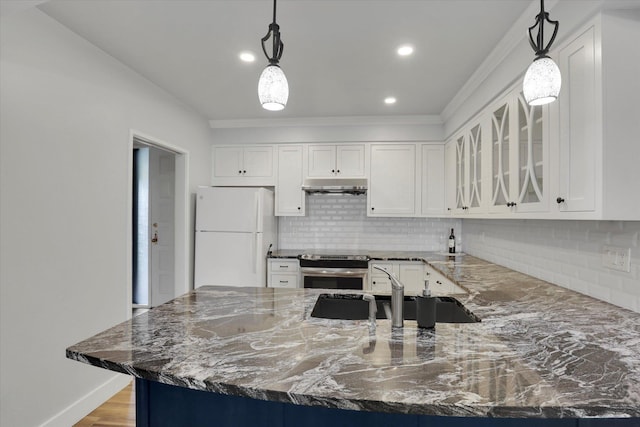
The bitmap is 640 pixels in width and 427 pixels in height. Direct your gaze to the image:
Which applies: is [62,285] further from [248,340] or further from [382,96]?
[382,96]

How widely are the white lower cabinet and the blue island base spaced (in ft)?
9.03

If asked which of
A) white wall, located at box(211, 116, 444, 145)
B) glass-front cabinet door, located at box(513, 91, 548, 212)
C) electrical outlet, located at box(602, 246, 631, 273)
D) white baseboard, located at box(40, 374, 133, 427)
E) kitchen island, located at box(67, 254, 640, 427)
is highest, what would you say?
white wall, located at box(211, 116, 444, 145)

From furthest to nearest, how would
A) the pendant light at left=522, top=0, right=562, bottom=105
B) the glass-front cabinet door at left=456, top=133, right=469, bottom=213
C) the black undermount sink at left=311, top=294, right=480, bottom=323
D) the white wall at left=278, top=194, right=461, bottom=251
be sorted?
the white wall at left=278, top=194, right=461, bottom=251 < the glass-front cabinet door at left=456, top=133, right=469, bottom=213 < the black undermount sink at left=311, top=294, right=480, bottom=323 < the pendant light at left=522, top=0, right=562, bottom=105

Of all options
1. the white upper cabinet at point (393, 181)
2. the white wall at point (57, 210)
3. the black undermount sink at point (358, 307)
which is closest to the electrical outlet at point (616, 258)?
the black undermount sink at point (358, 307)

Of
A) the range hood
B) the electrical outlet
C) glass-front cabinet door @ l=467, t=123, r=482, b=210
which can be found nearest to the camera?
the electrical outlet

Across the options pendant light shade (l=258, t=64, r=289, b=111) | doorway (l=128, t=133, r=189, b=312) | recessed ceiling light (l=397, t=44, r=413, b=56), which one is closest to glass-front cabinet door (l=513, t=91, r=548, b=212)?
recessed ceiling light (l=397, t=44, r=413, b=56)

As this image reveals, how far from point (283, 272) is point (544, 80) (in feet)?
10.5

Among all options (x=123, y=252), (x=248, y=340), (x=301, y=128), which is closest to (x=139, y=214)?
(x=123, y=252)

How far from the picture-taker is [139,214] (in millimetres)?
4660

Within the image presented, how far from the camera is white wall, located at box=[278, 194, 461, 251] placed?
436 cm

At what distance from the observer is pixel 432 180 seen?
13.5ft

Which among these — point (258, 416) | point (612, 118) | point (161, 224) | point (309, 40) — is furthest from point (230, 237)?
point (612, 118)

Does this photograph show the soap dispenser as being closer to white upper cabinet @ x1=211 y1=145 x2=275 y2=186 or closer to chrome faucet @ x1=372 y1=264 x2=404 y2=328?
chrome faucet @ x1=372 y1=264 x2=404 y2=328

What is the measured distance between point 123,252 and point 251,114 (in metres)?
2.16
